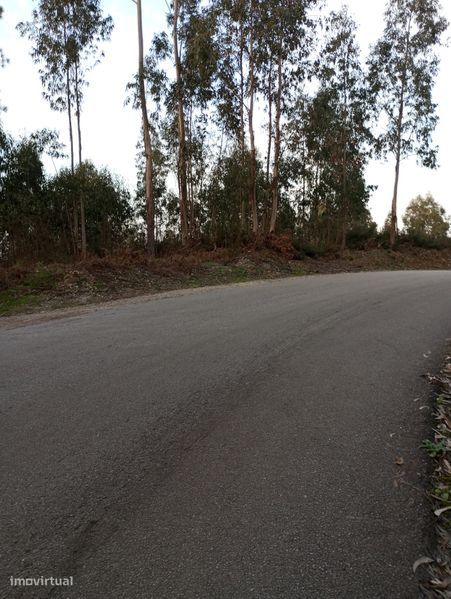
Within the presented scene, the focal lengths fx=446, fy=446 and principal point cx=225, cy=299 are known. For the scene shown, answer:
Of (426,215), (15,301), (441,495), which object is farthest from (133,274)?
(426,215)

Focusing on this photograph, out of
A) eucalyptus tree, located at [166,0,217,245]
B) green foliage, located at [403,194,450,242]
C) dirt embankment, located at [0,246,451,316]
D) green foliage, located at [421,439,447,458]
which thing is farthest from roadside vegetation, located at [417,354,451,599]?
green foliage, located at [403,194,450,242]

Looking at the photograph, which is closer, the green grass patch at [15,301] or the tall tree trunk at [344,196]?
the green grass patch at [15,301]

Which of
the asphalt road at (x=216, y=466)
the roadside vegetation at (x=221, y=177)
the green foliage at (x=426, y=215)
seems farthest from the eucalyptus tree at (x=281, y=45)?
the green foliage at (x=426, y=215)

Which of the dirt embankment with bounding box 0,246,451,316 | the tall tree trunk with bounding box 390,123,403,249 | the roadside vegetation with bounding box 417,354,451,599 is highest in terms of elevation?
the tall tree trunk with bounding box 390,123,403,249

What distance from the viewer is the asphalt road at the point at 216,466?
229 cm

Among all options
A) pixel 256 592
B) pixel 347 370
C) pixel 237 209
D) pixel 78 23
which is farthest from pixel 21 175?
pixel 256 592

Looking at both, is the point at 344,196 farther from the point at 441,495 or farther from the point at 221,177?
the point at 441,495

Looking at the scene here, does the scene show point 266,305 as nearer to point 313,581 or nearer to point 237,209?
point 313,581

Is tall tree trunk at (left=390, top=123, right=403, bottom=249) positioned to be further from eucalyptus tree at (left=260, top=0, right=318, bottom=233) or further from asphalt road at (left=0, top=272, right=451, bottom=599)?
asphalt road at (left=0, top=272, right=451, bottom=599)

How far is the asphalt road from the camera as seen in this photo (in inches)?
90.2

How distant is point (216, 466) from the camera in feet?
10.7

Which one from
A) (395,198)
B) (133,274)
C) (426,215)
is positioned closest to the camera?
(133,274)

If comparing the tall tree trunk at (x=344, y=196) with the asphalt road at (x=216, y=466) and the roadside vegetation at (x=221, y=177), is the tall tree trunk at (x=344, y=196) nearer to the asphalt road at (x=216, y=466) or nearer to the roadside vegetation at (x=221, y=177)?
the roadside vegetation at (x=221, y=177)

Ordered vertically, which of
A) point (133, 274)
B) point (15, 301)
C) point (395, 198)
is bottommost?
point (15, 301)
